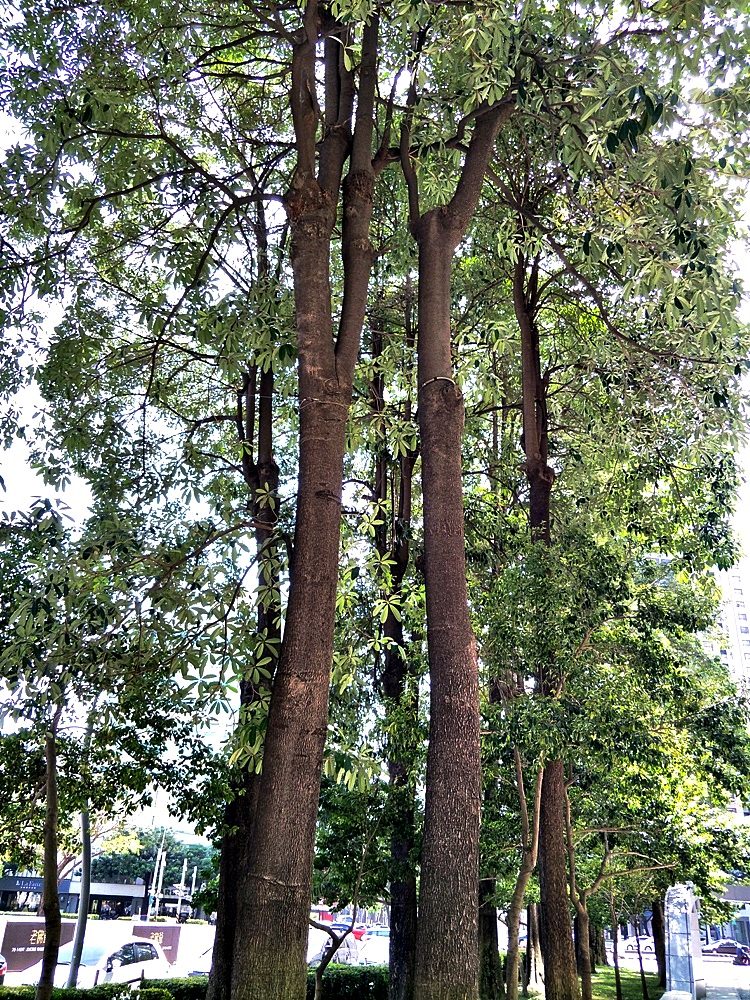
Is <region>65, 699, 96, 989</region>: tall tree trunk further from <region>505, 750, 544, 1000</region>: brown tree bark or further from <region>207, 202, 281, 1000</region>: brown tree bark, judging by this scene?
<region>505, 750, 544, 1000</region>: brown tree bark

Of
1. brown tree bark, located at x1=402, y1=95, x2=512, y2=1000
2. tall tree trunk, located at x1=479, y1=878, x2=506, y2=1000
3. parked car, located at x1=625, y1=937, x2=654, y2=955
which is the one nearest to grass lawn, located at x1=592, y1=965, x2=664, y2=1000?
tall tree trunk, located at x1=479, y1=878, x2=506, y2=1000

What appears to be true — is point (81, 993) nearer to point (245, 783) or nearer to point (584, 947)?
point (245, 783)

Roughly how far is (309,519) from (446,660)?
980mm

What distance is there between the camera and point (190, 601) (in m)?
4.92

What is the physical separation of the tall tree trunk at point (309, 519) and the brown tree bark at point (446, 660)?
0.48 meters

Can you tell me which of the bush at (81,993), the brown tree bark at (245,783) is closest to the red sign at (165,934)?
the bush at (81,993)

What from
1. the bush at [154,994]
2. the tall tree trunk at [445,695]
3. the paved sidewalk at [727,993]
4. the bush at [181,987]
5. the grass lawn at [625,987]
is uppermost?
the tall tree trunk at [445,695]

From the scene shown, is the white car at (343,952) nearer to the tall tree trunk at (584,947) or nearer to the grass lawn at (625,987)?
the grass lawn at (625,987)

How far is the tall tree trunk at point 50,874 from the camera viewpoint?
7.29 metres

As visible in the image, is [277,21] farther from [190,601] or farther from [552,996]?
[552,996]

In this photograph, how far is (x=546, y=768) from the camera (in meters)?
8.62

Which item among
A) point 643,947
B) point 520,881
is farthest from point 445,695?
point 643,947

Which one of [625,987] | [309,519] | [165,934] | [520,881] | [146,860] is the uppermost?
[146,860]

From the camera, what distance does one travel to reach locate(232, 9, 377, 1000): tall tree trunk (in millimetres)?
3320
